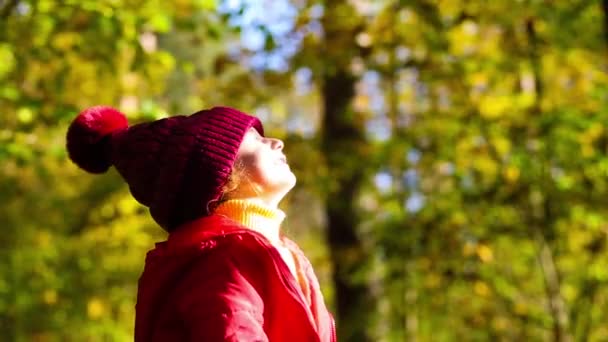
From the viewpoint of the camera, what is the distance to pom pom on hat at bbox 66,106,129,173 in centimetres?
255

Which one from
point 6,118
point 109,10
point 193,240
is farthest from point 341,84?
point 193,240

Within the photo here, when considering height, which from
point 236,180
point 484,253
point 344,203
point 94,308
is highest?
point 236,180

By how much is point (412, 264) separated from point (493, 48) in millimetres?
1832

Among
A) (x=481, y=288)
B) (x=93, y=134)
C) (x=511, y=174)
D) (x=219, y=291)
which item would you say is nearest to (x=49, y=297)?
(x=481, y=288)

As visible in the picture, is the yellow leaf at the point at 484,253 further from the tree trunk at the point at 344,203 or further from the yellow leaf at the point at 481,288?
the tree trunk at the point at 344,203

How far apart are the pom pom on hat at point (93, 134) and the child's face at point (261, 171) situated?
1.22 feet

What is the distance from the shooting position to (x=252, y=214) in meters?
Result: 2.45

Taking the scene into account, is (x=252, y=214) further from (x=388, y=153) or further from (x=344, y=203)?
(x=344, y=203)

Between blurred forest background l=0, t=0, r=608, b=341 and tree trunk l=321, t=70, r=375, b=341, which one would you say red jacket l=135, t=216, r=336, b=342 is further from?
tree trunk l=321, t=70, r=375, b=341

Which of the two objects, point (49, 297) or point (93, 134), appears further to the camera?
point (49, 297)

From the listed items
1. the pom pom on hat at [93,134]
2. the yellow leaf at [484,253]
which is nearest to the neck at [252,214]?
the pom pom on hat at [93,134]

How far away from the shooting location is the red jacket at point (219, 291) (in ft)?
7.09

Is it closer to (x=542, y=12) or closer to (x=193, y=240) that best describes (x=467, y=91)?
(x=542, y=12)

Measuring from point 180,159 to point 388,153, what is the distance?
5230mm
